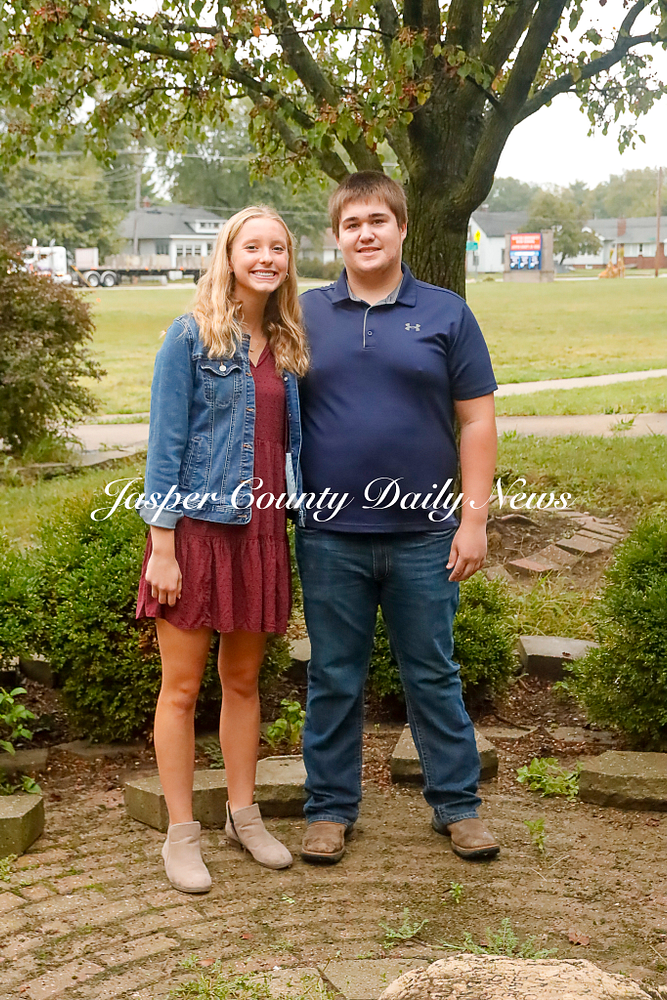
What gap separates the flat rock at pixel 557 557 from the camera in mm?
6348

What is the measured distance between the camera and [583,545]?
6.52 m

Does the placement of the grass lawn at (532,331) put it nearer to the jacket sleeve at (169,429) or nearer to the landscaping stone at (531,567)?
the landscaping stone at (531,567)

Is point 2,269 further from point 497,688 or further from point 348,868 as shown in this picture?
point 348,868

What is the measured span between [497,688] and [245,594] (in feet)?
5.42

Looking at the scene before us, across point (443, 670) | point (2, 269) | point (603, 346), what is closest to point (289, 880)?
point (443, 670)

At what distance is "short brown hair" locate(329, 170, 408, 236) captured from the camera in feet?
10.5

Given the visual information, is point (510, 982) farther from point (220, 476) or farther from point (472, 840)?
point (220, 476)

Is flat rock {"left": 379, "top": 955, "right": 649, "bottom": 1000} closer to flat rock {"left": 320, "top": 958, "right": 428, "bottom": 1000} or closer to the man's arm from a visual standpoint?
flat rock {"left": 320, "top": 958, "right": 428, "bottom": 1000}

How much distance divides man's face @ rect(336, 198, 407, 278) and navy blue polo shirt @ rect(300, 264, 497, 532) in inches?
4.8

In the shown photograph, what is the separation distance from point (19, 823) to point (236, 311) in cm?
176

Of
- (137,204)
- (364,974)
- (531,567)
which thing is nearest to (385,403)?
(364,974)

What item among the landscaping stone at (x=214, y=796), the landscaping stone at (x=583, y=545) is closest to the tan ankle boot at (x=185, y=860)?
the landscaping stone at (x=214, y=796)

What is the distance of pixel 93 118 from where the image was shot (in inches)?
255

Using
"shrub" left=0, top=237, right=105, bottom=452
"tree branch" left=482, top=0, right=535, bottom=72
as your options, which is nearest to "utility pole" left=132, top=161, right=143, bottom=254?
"shrub" left=0, top=237, right=105, bottom=452
